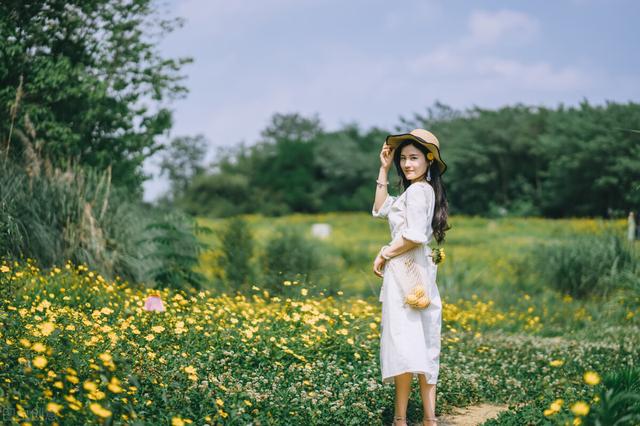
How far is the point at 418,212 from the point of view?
4.24m

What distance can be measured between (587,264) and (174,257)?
22.7 ft

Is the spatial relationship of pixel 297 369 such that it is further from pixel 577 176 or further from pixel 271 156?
pixel 271 156

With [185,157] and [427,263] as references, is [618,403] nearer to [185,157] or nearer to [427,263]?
[427,263]

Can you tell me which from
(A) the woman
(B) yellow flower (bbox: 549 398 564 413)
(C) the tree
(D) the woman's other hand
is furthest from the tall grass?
(C) the tree

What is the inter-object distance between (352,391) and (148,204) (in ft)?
23.4

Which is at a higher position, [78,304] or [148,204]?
[148,204]

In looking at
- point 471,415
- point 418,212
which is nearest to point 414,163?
point 418,212

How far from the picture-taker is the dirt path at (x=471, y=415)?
16.1 ft

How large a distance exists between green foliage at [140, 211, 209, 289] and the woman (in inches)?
173

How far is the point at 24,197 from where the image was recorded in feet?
26.3

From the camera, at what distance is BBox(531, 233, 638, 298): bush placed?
11.0m

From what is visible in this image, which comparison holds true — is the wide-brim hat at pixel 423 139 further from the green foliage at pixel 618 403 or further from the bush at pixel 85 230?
the bush at pixel 85 230

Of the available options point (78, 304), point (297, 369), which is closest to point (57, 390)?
point (297, 369)

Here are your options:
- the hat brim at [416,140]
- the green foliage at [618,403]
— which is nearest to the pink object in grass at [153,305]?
the hat brim at [416,140]
